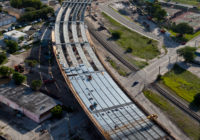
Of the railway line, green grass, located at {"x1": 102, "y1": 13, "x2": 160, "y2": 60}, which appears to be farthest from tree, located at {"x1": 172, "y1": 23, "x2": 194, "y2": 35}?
the railway line

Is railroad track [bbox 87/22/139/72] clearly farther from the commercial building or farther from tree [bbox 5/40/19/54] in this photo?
tree [bbox 5/40/19/54]

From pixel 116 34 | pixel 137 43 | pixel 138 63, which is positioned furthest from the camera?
pixel 116 34

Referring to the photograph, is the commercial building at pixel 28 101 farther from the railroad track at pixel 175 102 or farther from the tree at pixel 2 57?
the railroad track at pixel 175 102

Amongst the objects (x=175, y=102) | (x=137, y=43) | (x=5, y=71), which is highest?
(x=137, y=43)

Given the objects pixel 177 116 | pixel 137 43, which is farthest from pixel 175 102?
pixel 137 43

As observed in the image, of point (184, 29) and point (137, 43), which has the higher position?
point (184, 29)

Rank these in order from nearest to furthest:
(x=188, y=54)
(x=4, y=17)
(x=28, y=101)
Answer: (x=28, y=101) → (x=188, y=54) → (x=4, y=17)

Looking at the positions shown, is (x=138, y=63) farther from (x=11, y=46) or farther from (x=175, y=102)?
(x=11, y=46)
